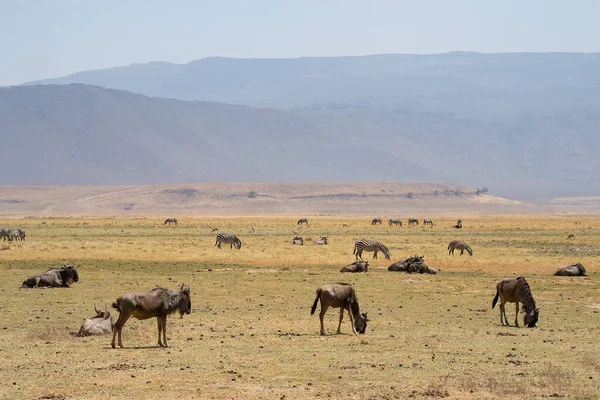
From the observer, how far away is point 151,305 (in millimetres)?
20281

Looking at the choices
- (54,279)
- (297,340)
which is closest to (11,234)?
Result: (54,279)

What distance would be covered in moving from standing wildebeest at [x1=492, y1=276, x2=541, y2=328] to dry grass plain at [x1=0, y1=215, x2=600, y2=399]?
1.12ft

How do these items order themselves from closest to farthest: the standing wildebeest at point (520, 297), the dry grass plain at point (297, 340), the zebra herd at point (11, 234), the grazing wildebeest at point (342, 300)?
1. the dry grass plain at point (297, 340)
2. the grazing wildebeest at point (342, 300)
3. the standing wildebeest at point (520, 297)
4. the zebra herd at point (11, 234)

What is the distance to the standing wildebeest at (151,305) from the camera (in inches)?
790

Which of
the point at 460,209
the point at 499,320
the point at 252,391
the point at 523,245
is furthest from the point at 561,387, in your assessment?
the point at 460,209

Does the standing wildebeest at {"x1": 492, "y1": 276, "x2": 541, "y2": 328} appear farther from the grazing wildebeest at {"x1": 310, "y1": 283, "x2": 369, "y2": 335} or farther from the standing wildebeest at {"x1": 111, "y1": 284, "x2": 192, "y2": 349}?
the standing wildebeest at {"x1": 111, "y1": 284, "x2": 192, "y2": 349}

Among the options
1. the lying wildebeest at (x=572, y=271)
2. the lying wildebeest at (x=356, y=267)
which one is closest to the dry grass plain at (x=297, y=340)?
the lying wildebeest at (x=356, y=267)

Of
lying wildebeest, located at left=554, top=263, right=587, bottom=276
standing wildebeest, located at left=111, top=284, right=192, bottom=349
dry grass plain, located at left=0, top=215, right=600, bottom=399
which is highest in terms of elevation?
standing wildebeest, located at left=111, top=284, right=192, bottom=349

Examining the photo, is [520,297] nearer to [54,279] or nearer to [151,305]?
[151,305]

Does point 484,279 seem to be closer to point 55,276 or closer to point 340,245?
point 55,276

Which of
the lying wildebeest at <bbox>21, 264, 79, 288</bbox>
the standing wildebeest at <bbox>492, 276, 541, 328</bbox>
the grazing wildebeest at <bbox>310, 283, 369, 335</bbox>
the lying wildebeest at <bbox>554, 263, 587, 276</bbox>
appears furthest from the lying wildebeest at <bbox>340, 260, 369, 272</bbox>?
the grazing wildebeest at <bbox>310, 283, 369, 335</bbox>

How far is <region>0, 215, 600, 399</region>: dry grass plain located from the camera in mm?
16656

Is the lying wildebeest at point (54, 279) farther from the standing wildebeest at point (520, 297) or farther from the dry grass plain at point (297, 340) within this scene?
the standing wildebeest at point (520, 297)

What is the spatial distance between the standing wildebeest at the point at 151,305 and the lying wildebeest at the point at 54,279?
460 inches
